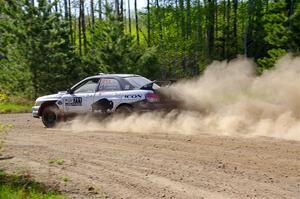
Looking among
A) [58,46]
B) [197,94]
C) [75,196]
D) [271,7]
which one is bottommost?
[75,196]

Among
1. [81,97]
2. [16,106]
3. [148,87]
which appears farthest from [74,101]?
[16,106]

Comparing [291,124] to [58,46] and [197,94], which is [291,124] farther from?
[58,46]

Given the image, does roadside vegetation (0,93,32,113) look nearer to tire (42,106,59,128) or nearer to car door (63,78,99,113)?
tire (42,106,59,128)

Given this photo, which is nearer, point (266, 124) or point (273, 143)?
point (273, 143)

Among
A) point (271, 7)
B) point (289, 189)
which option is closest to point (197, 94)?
point (289, 189)

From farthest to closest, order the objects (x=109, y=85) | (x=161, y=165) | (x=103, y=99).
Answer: (x=109, y=85) → (x=103, y=99) → (x=161, y=165)

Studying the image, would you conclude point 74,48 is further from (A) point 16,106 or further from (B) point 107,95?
(B) point 107,95

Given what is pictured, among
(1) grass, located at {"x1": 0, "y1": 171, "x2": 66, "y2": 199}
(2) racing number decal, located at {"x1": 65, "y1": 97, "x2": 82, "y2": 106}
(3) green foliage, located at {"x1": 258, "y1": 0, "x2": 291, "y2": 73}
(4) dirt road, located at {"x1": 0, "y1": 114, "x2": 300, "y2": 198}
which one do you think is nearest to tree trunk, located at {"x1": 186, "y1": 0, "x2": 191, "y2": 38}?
(3) green foliage, located at {"x1": 258, "y1": 0, "x2": 291, "y2": 73}

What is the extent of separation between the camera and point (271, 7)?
34094 millimetres

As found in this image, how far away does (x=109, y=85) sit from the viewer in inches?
560

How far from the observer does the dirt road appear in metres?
7.06

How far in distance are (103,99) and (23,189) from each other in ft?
22.8

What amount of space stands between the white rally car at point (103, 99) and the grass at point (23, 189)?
581cm

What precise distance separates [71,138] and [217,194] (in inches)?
235
